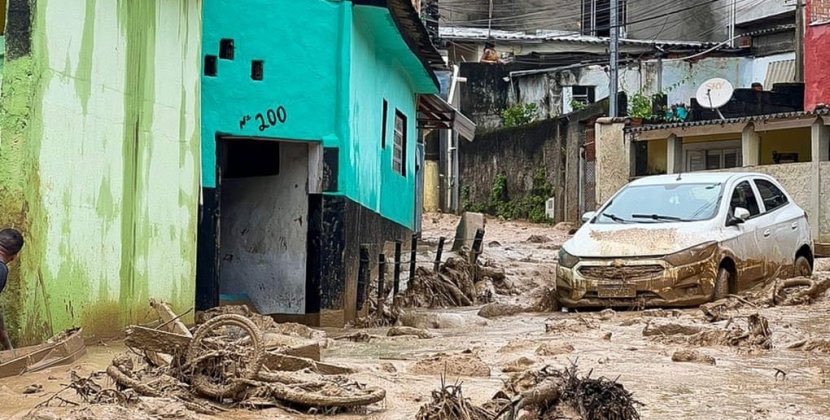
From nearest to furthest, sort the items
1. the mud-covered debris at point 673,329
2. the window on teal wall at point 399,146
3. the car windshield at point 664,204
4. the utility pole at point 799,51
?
the mud-covered debris at point 673,329 → the car windshield at point 664,204 → the window on teal wall at point 399,146 → the utility pole at point 799,51

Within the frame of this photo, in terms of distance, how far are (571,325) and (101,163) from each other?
489 centimetres

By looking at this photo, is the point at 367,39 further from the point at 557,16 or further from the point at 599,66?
the point at 557,16

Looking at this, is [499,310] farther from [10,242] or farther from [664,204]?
[10,242]

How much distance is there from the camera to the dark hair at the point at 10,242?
7.39 meters

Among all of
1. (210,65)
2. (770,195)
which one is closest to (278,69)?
(210,65)

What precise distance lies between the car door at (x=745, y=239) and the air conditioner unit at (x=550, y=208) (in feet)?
62.9

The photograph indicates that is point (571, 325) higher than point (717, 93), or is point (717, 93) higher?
point (717, 93)

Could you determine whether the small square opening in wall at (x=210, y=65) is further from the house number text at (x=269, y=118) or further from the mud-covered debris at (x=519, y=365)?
the mud-covered debris at (x=519, y=365)

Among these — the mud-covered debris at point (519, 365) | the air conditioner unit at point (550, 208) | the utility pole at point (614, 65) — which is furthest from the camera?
the air conditioner unit at point (550, 208)

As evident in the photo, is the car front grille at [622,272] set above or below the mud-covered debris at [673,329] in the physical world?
above

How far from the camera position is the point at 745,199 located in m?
13.9

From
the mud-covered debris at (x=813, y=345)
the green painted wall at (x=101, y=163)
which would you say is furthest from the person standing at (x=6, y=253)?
the mud-covered debris at (x=813, y=345)

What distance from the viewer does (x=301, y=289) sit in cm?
1341

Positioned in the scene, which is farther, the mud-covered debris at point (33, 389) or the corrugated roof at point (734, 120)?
the corrugated roof at point (734, 120)
